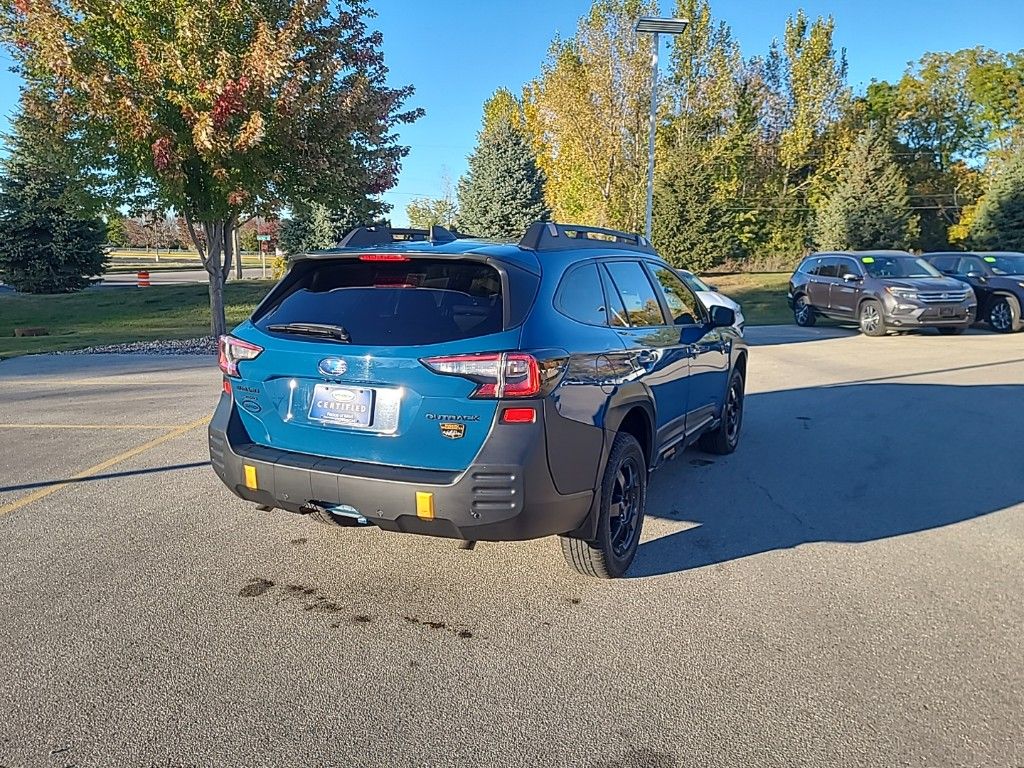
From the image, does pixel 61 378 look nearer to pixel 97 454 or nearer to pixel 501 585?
pixel 97 454

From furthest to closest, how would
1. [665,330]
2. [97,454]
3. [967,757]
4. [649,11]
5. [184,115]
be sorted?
[649,11], [184,115], [97,454], [665,330], [967,757]

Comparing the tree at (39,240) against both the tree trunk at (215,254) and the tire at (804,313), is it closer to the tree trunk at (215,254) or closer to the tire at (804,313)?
the tree trunk at (215,254)

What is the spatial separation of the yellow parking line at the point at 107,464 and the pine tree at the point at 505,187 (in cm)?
2675

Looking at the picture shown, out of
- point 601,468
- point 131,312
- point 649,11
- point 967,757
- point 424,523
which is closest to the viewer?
point 967,757

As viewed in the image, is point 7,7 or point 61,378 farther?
point 7,7

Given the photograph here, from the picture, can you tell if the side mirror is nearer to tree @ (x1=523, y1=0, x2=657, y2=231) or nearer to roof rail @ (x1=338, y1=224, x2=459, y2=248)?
roof rail @ (x1=338, y1=224, x2=459, y2=248)

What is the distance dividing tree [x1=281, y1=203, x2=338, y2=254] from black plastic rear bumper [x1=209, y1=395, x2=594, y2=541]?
1081 inches

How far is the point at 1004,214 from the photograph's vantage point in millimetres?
33156

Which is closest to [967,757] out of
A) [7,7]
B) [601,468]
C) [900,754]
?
[900,754]

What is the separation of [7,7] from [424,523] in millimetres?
12161

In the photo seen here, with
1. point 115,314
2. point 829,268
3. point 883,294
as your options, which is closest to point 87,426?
point 883,294

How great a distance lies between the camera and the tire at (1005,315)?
16.8 metres

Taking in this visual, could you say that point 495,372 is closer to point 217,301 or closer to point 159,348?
point 217,301

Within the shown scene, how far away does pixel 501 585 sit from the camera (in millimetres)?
4090
